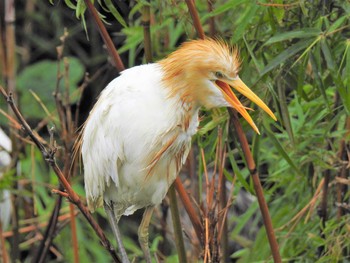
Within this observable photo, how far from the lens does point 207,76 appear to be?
6.66 ft

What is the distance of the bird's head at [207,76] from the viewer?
198cm

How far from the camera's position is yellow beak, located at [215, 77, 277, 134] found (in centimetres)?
197

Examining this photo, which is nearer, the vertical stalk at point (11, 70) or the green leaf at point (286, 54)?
the green leaf at point (286, 54)

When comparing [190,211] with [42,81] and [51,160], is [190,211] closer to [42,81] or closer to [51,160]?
[51,160]

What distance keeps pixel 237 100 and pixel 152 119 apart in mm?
212

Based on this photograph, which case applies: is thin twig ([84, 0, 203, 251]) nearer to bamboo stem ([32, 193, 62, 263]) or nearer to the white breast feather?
the white breast feather

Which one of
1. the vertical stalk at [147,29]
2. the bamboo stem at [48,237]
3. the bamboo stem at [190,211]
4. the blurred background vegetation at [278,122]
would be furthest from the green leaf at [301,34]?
the bamboo stem at [48,237]

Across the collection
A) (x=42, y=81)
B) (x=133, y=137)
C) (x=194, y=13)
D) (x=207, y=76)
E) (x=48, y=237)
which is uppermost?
(x=194, y=13)

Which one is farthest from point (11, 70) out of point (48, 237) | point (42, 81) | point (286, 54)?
point (42, 81)

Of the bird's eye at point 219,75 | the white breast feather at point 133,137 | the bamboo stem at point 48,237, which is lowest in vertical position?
the bamboo stem at point 48,237

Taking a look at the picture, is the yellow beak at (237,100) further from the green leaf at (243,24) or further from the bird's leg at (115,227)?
the bird's leg at (115,227)

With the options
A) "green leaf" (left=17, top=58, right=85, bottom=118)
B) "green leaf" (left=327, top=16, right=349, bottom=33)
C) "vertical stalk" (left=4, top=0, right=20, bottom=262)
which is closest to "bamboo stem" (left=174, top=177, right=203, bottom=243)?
"green leaf" (left=327, top=16, right=349, bottom=33)

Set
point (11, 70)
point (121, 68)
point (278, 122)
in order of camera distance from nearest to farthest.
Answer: point (121, 68), point (11, 70), point (278, 122)

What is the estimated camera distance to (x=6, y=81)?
106 inches
